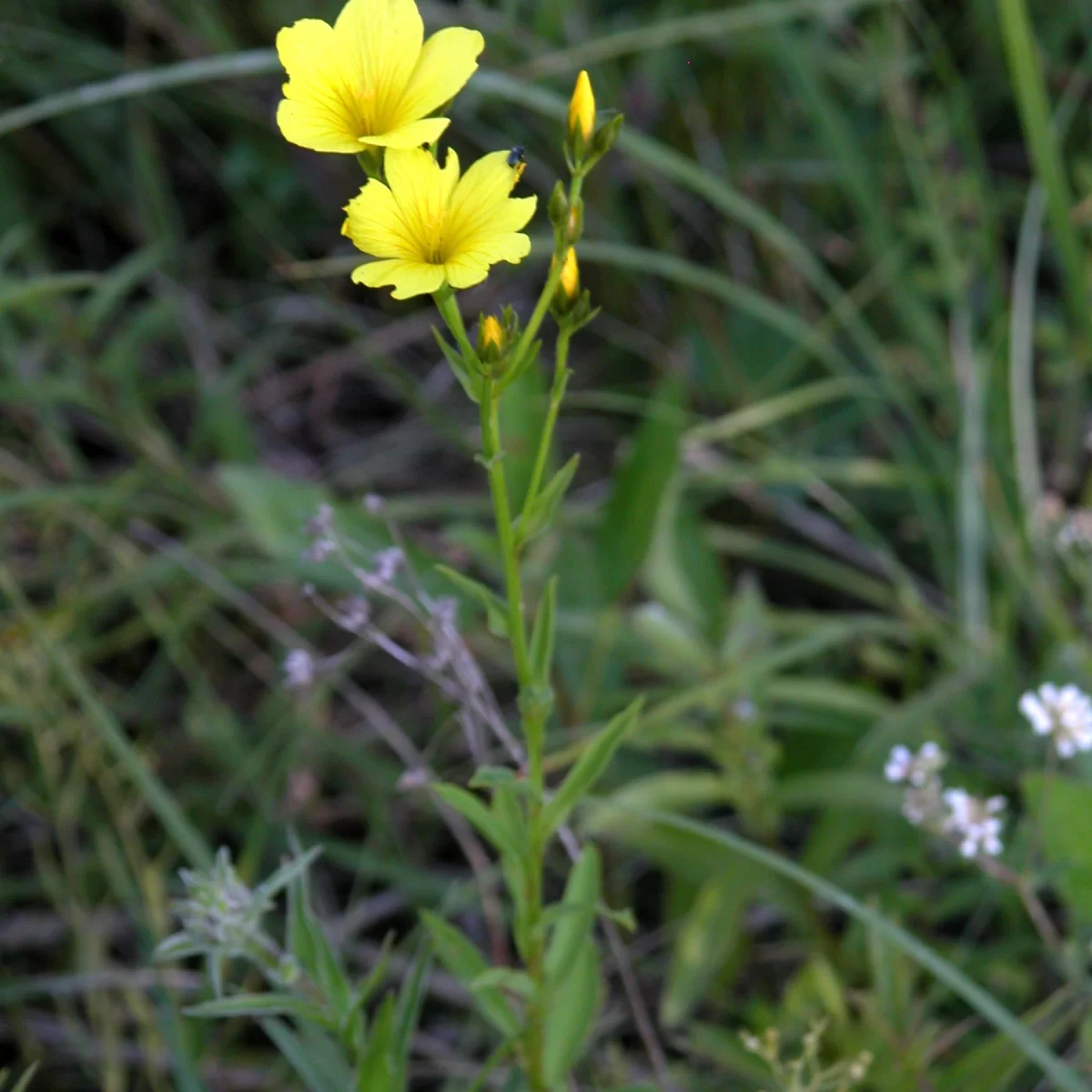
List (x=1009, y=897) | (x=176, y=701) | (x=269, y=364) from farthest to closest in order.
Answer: (x=269, y=364), (x=176, y=701), (x=1009, y=897)

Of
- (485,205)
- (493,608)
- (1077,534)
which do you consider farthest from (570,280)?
(1077,534)

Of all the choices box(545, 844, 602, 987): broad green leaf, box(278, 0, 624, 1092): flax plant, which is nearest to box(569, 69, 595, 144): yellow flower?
box(278, 0, 624, 1092): flax plant

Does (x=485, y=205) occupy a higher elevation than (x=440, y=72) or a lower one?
lower

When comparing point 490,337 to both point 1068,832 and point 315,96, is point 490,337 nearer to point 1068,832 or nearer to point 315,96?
point 315,96

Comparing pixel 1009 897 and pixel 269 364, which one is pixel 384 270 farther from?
pixel 269 364

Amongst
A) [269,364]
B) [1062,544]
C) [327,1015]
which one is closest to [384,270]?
[327,1015]

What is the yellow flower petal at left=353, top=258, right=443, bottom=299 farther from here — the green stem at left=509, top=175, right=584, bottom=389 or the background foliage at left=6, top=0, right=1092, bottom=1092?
the background foliage at left=6, top=0, right=1092, bottom=1092
